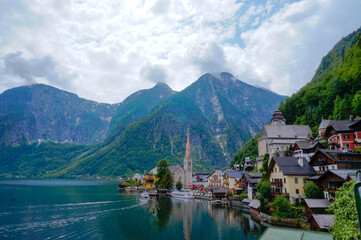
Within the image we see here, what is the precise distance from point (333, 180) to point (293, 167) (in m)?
11.0

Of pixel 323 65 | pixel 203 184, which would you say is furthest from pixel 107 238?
pixel 323 65

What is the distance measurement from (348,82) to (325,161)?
46.3m

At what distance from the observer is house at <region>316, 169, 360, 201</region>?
126 ft

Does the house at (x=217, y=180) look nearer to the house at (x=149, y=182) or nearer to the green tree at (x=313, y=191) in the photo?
the house at (x=149, y=182)

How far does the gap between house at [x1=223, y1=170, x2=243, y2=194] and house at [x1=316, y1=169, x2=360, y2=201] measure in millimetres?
38307

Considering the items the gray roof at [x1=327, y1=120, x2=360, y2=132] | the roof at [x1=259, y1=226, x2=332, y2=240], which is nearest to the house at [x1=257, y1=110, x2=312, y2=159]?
the gray roof at [x1=327, y1=120, x2=360, y2=132]

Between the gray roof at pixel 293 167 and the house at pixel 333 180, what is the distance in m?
5.34

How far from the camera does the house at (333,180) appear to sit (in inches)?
1514

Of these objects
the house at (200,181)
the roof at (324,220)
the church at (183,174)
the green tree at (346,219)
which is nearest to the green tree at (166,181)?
the church at (183,174)

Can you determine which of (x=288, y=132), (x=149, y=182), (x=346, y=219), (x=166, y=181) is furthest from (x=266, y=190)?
(x=149, y=182)

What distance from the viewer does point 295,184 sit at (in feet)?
161

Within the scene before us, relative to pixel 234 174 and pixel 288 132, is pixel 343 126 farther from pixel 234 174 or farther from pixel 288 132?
pixel 234 174

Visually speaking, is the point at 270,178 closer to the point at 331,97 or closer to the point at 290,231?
the point at 290,231

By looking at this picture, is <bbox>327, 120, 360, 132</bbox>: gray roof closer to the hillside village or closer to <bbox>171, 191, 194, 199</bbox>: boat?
the hillside village
